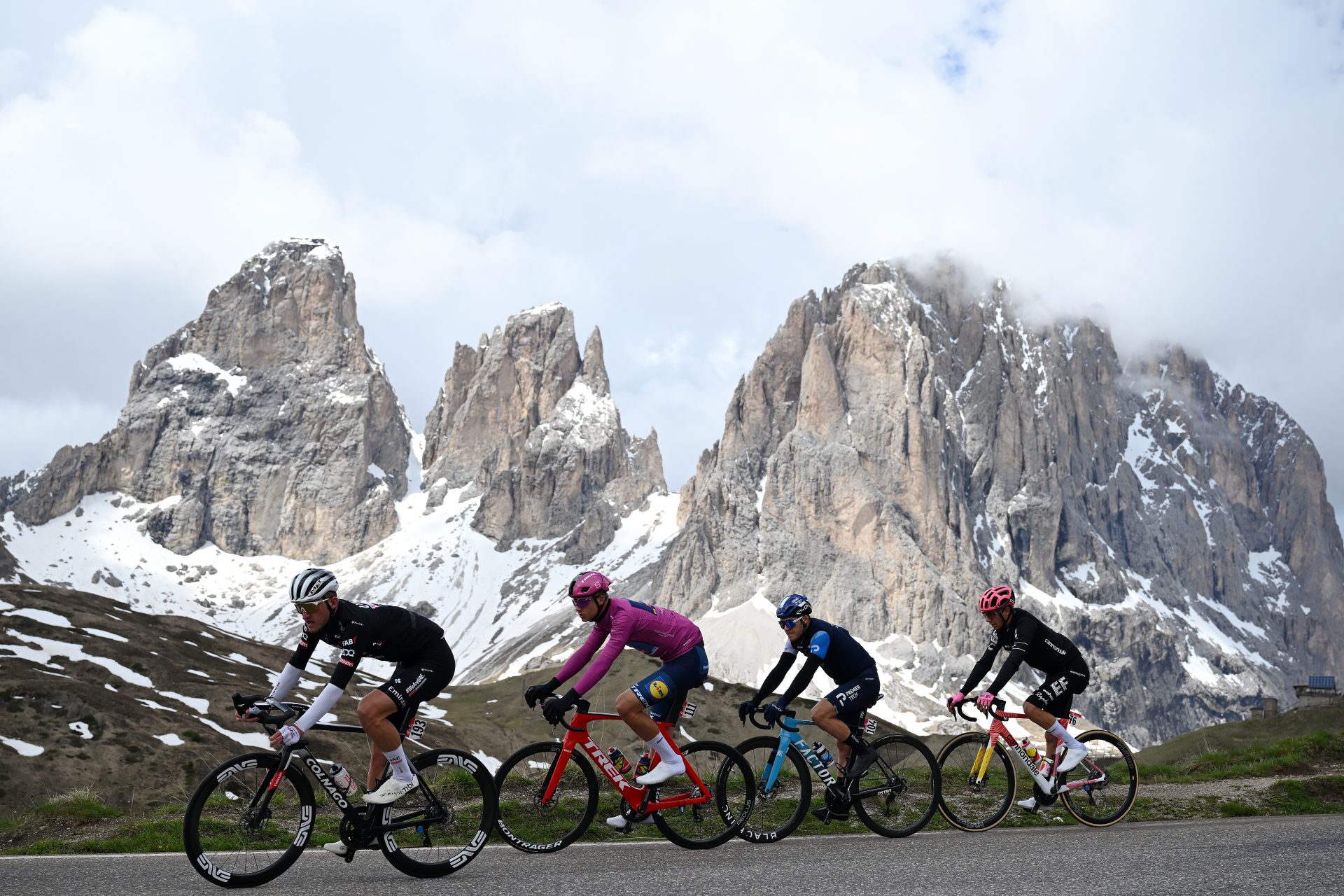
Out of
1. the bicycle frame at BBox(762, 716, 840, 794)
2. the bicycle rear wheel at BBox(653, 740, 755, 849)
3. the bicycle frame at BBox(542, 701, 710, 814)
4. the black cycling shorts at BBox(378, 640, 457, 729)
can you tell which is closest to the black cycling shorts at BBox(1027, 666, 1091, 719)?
the bicycle frame at BBox(762, 716, 840, 794)

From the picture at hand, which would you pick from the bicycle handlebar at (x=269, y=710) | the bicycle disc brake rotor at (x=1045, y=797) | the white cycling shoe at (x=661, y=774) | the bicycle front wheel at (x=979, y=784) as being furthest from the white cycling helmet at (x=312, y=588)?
the bicycle disc brake rotor at (x=1045, y=797)

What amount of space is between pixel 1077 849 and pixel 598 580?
604 centimetres

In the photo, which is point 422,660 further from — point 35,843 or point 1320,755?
point 1320,755

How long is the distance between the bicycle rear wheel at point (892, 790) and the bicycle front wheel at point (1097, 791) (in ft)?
6.99

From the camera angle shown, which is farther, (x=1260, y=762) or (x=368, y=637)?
(x=1260, y=762)

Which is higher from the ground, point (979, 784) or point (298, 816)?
point (979, 784)

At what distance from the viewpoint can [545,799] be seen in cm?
1206

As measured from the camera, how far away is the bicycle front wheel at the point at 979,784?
14141mm

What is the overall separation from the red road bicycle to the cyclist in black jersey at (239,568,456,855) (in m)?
1.28

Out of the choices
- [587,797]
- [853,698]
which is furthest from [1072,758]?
[587,797]

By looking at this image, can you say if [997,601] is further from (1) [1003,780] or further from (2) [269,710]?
(2) [269,710]

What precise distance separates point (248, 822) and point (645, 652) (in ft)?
14.5

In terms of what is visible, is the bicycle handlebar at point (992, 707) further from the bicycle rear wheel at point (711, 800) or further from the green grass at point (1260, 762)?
the green grass at point (1260, 762)

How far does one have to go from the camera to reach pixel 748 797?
12.7 metres
